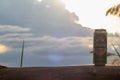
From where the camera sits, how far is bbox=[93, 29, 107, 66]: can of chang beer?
3.20 m

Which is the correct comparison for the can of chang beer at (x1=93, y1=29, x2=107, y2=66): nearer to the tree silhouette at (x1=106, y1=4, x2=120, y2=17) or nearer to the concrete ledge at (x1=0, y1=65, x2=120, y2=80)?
the concrete ledge at (x1=0, y1=65, x2=120, y2=80)

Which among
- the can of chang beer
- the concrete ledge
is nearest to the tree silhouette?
the can of chang beer

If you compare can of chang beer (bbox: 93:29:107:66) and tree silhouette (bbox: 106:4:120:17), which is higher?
tree silhouette (bbox: 106:4:120:17)

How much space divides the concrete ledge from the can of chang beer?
234 mm

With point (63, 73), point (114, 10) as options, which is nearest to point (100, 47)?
point (63, 73)

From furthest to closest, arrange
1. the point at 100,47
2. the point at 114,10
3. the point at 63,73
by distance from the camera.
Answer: the point at 114,10, the point at 100,47, the point at 63,73

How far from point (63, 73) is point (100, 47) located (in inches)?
22.4

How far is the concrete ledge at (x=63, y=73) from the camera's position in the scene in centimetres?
283

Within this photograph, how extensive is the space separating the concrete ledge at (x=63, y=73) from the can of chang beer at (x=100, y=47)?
0.77 feet

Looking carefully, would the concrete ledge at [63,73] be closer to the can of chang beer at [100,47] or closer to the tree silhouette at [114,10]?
the can of chang beer at [100,47]

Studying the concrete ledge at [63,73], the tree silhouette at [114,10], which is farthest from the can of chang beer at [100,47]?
the tree silhouette at [114,10]

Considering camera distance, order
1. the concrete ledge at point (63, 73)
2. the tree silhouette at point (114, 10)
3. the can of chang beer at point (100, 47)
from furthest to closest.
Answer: the tree silhouette at point (114, 10), the can of chang beer at point (100, 47), the concrete ledge at point (63, 73)

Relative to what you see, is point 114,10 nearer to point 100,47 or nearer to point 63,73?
point 100,47

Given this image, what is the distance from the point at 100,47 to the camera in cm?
320
